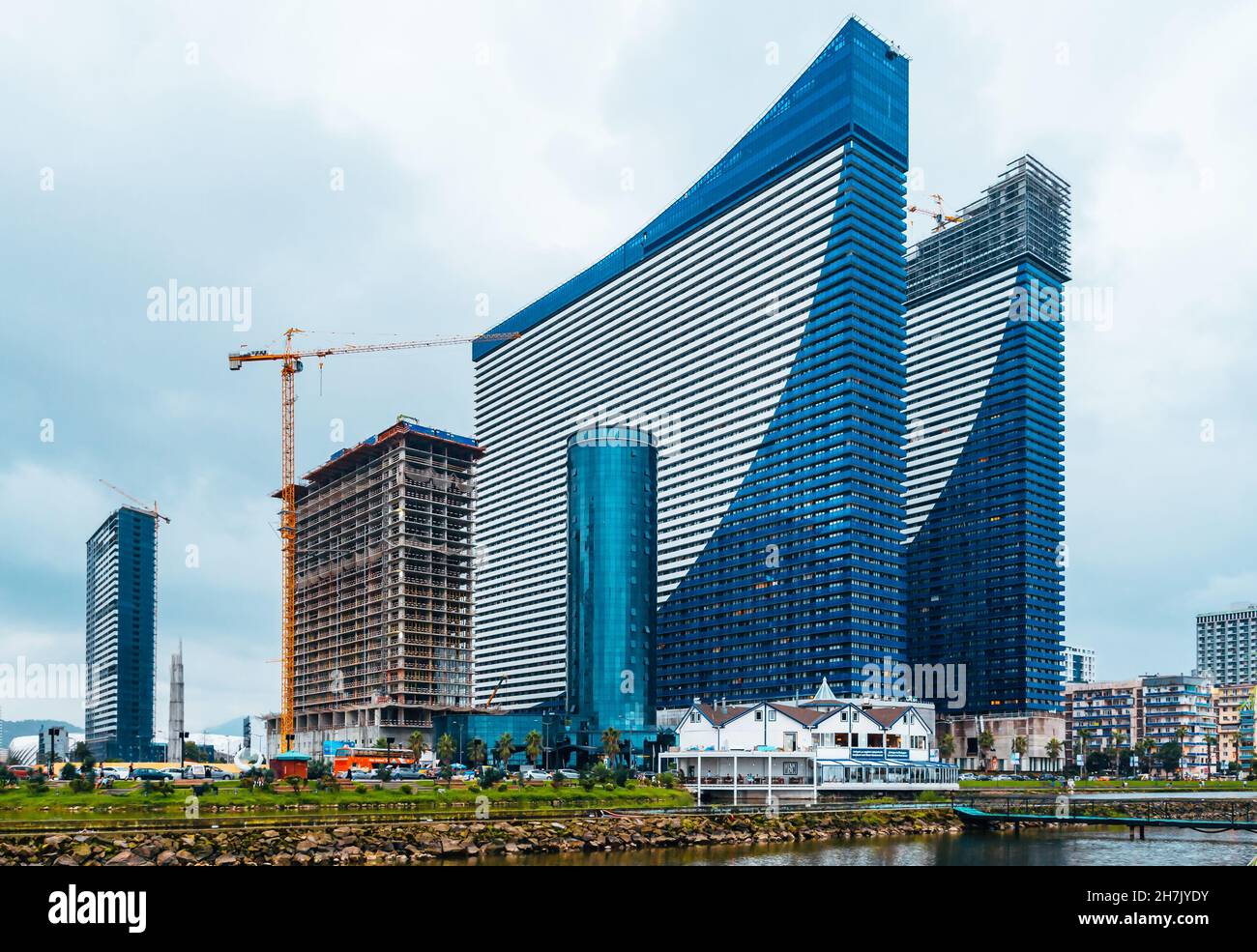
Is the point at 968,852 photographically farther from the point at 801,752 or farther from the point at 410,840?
the point at 410,840

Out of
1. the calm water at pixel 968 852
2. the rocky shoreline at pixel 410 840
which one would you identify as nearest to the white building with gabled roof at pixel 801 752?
the rocky shoreline at pixel 410 840

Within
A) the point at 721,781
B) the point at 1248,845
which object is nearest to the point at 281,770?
the point at 721,781

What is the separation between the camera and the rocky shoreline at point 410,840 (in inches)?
2972

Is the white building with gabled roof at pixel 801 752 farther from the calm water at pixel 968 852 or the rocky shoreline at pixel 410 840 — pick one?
the calm water at pixel 968 852

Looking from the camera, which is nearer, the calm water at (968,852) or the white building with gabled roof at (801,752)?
the calm water at (968,852)

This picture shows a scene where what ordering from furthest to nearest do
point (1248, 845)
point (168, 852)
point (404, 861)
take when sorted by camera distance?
point (1248, 845) < point (404, 861) < point (168, 852)

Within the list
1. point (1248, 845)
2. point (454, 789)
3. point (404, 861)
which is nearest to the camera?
point (404, 861)

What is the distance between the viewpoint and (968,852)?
102 metres

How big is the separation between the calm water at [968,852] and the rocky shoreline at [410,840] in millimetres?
2403

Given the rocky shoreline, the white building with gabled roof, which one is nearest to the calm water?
the rocky shoreline
